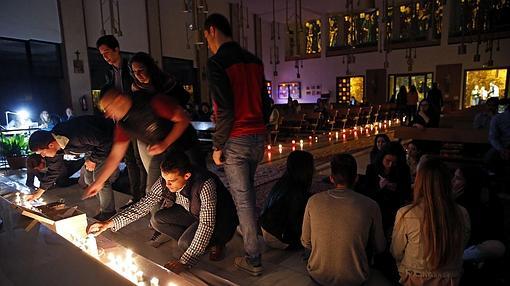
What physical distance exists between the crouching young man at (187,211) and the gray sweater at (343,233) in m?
0.64

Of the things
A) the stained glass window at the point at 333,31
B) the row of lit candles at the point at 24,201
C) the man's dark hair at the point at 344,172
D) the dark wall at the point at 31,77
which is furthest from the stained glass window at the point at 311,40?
the man's dark hair at the point at 344,172

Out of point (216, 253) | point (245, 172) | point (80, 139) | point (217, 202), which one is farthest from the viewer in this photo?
point (80, 139)

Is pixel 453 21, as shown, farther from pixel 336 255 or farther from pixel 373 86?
pixel 336 255

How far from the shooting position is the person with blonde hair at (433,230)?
156 centimetres

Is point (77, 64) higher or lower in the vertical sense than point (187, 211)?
higher

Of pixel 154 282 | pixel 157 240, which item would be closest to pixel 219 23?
pixel 154 282

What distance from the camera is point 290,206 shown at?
2.42 metres

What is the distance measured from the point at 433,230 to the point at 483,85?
591 inches

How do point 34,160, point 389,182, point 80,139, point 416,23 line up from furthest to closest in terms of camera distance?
1. point 416,23
2. point 34,160
3. point 80,139
4. point 389,182

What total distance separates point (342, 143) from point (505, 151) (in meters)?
3.82

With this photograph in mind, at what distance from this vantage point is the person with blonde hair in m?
1.56

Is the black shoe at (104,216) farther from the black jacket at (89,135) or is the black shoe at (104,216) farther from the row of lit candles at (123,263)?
the row of lit candles at (123,263)

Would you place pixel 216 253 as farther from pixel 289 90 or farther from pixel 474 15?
pixel 289 90

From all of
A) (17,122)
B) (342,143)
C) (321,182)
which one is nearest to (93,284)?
(321,182)
